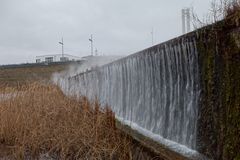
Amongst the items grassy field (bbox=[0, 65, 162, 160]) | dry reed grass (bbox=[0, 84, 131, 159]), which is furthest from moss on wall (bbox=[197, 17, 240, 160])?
dry reed grass (bbox=[0, 84, 131, 159])

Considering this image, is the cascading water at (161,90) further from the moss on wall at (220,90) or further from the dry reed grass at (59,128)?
the dry reed grass at (59,128)

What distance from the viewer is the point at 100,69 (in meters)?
11.7

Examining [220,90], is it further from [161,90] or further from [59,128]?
[59,128]

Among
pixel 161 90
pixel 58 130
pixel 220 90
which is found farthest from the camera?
pixel 58 130

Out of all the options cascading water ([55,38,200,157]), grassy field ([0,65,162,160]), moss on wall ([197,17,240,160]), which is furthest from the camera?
grassy field ([0,65,162,160])

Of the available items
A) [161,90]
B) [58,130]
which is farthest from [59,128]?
[161,90]

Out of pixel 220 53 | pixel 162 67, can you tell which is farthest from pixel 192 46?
pixel 162 67

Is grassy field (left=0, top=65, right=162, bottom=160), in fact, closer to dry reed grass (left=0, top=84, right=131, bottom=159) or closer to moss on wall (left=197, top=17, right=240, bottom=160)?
dry reed grass (left=0, top=84, right=131, bottom=159)

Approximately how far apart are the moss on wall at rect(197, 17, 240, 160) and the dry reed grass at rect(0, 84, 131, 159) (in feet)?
6.41

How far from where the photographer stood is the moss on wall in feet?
15.7

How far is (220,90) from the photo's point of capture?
513 cm

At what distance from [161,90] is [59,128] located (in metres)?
1.95

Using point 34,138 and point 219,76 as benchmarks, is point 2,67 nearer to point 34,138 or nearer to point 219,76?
point 34,138

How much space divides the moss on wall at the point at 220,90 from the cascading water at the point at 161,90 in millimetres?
288
